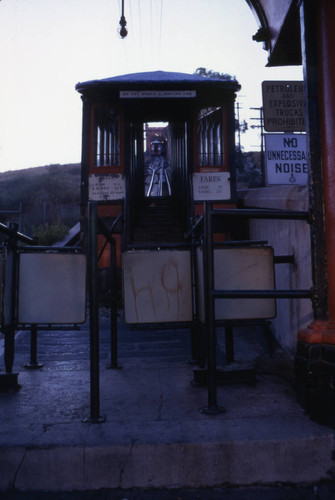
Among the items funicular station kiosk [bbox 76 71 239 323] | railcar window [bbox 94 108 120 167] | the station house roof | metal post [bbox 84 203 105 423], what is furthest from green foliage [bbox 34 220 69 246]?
metal post [bbox 84 203 105 423]

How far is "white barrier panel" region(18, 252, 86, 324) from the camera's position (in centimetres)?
303

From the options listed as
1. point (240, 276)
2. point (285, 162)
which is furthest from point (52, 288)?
point (285, 162)

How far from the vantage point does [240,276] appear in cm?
294

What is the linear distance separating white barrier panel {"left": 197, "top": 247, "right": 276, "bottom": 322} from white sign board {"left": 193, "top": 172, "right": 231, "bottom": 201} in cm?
836

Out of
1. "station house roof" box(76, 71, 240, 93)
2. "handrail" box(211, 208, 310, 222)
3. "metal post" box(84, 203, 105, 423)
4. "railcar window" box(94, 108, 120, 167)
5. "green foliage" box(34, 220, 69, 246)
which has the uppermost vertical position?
"station house roof" box(76, 71, 240, 93)

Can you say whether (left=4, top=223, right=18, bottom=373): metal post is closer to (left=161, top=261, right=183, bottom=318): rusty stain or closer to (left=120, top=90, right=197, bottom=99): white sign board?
(left=161, top=261, right=183, bottom=318): rusty stain

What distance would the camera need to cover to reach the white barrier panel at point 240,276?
2918 mm

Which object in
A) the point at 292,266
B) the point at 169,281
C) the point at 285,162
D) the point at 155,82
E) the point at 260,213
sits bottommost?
the point at 169,281

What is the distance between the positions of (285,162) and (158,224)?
7443 mm

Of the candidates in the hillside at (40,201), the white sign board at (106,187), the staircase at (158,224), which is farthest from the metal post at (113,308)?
the hillside at (40,201)

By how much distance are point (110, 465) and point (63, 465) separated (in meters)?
0.23

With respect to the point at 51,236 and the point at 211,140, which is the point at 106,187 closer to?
the point at 211,140

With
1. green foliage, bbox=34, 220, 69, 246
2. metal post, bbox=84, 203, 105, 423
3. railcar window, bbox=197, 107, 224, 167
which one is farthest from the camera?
green foliage, bbox=34, 220, 69, 246

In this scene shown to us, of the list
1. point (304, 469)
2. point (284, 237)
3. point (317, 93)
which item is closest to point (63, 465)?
point (304, 469)
